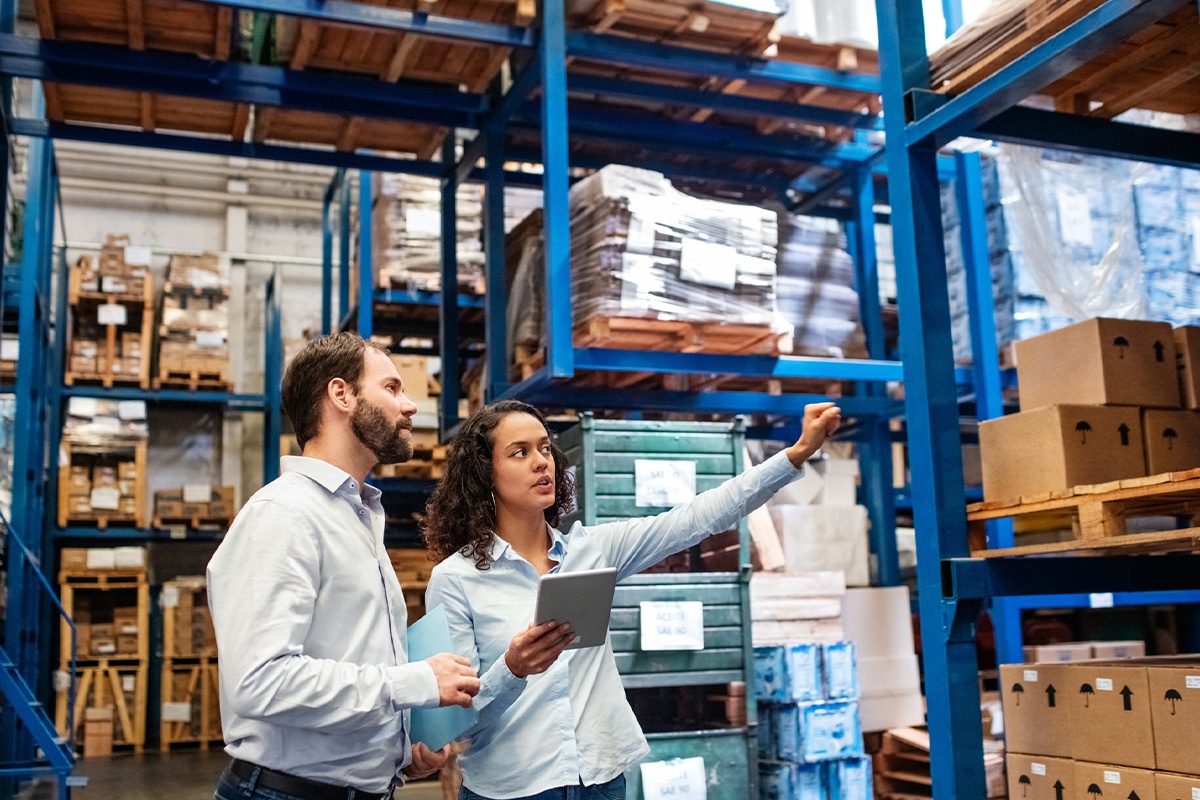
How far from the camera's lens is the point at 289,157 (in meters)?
8.60

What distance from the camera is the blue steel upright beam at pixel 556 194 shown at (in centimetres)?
627

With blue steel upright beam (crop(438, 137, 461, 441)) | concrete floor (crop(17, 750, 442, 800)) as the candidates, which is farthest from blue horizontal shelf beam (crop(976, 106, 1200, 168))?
concrete floor (crop(17, 750, 442, 800))

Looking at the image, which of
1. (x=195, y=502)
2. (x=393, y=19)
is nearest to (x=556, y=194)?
(x=393, y=19)

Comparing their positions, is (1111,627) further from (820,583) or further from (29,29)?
(29,29)

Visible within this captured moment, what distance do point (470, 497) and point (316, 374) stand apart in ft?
2.49

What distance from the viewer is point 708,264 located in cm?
659

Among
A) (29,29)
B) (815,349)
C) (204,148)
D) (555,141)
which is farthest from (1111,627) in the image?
(29,29)

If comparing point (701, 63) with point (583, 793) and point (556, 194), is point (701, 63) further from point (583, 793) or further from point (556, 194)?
point (583, 793)

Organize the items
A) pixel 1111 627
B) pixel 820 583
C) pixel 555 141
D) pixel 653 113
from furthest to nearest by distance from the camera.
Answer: pixel 1111 627
pixel 653 113
pixel 820 583
pixel 555 141

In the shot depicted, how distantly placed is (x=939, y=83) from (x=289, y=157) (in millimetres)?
5668

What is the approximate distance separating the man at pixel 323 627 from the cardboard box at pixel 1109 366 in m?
2.63

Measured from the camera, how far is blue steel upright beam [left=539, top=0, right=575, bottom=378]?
6270mm

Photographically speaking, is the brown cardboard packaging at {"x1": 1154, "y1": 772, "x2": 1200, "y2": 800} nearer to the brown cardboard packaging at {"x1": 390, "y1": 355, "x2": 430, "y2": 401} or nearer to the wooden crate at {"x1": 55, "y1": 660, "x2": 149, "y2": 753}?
the brown cardboard packaging at {"x1": 390, "y1": 355, "x2": 430, "y2": 401}

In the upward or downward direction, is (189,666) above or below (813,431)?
below
